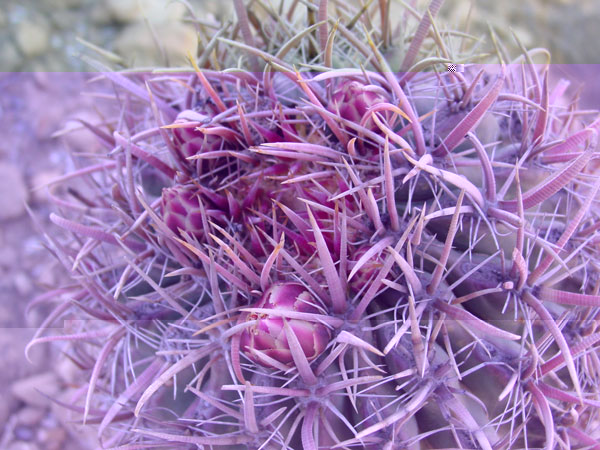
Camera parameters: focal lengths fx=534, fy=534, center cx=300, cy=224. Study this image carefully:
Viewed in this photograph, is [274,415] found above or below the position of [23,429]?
above

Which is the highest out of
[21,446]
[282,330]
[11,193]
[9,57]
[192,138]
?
[192,138]

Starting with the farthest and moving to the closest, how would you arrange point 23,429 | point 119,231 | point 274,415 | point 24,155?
point 24,155 → point 23,429 → point 119,231 → point 274,415

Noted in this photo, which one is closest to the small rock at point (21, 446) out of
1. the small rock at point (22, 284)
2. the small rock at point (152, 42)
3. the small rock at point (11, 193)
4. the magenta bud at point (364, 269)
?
the small rock at point (22, 284)

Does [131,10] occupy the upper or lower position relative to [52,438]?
upper

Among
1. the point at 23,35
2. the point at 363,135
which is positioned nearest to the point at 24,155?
the point at 23,35

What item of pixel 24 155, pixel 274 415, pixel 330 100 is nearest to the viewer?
pixel 274 415

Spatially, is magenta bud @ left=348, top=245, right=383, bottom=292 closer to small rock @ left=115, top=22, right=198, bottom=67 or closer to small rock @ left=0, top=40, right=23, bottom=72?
small rock @ left=115, top=22, right=198, bottom=67

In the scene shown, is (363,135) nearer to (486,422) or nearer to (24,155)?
(486,422)

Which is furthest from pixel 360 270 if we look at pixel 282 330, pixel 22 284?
pixel 22 284

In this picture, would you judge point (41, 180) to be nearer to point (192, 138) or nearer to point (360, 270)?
point (192, 138)
